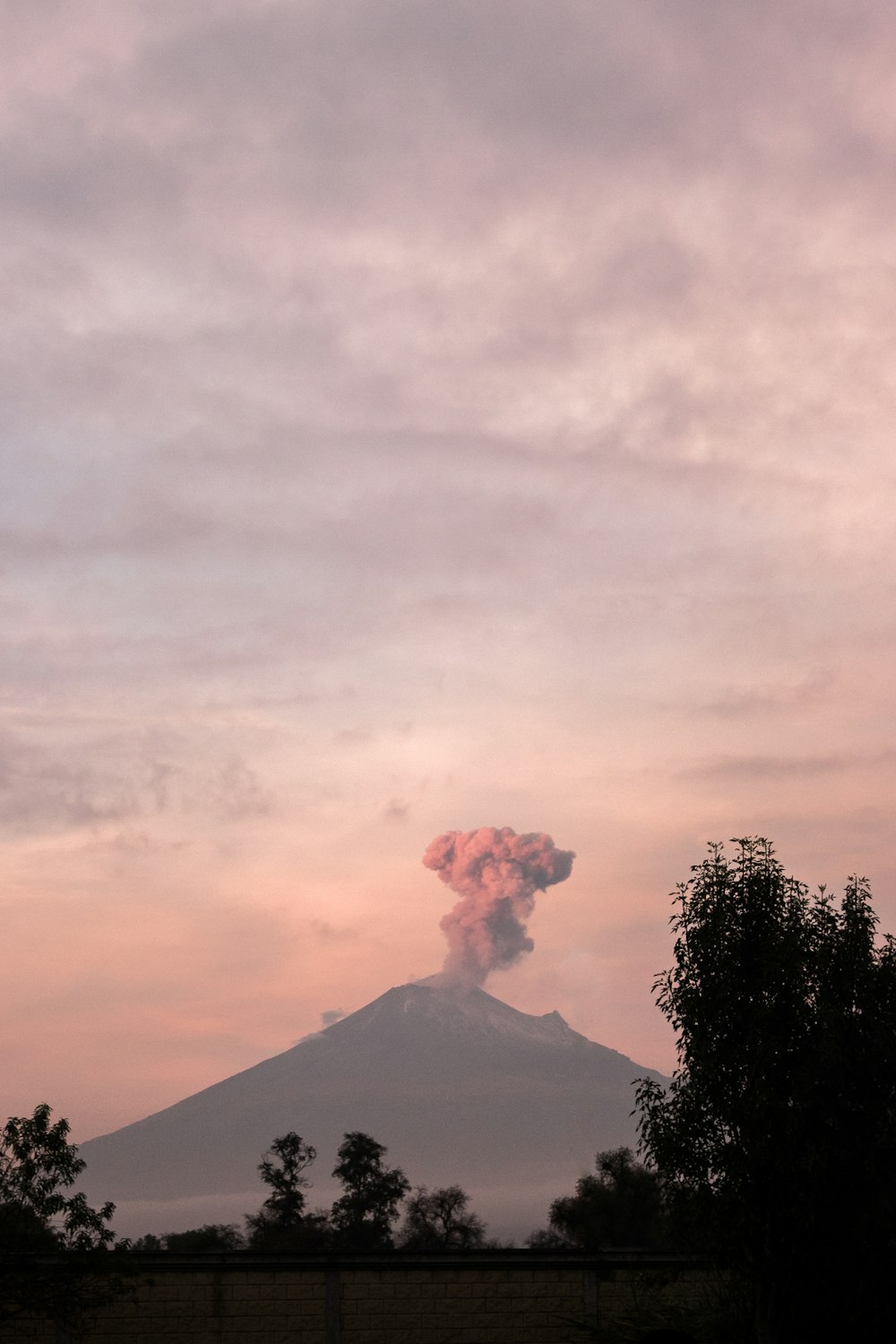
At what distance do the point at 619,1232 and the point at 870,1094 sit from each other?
2437 inches

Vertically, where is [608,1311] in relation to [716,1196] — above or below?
below

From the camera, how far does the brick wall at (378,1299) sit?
1415 inches

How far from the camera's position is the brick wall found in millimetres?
35938

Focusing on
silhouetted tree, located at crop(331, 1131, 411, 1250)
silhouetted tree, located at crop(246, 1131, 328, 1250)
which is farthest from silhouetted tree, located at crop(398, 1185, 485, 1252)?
silhouetted tree, located at crop(246, 1131, 328, 1250)

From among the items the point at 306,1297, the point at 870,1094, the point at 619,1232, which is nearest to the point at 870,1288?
the point at 870,1094

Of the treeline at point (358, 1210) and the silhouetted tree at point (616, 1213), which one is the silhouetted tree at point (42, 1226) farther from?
the treeline at point (358, 1210)

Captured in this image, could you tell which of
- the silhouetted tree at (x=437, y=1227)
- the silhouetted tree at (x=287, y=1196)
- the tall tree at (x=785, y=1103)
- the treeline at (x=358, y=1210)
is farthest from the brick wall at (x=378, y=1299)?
the silhouetted tree at (x=437, y=1227)

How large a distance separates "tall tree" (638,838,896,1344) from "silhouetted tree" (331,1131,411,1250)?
314 feet

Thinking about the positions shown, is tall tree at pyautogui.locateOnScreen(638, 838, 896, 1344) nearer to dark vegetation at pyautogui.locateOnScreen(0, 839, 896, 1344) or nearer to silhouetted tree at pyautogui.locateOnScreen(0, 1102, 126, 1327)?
dark vegetation at pyautogui.locateOnScreen(0, 839, 896, 1344)

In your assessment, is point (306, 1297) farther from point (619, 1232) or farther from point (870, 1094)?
point (619, 1232)

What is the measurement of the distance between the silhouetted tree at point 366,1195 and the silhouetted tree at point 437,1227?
1709mm

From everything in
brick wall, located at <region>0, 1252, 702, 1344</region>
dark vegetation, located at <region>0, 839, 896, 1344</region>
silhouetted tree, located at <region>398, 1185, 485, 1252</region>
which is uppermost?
dark vegetation, located at <region>0, 839, 896, 1344</region>

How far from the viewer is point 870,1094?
89.1 ft

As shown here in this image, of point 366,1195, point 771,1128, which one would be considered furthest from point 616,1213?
point 771,1128
